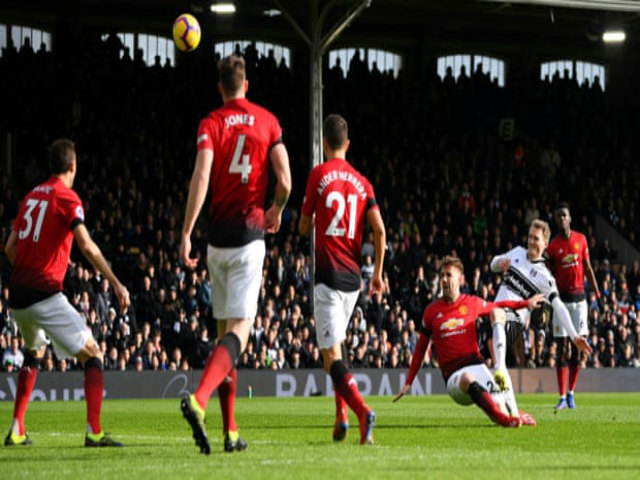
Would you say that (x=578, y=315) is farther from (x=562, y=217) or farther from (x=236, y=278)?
(x=236, y=278)

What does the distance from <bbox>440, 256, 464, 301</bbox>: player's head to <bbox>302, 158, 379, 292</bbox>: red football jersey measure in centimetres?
218

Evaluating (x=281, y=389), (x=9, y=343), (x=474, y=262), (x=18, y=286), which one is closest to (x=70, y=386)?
(x=9, y=343)

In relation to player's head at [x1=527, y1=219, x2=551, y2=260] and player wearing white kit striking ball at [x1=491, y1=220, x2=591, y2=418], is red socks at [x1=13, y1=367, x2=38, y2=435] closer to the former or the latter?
player wearing white kit striking ball at [x1=491, y1=220, x2=591, y2=418]

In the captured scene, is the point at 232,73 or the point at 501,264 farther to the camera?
the point at 501,264

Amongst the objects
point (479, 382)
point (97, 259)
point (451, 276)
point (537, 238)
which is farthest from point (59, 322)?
point (537, 238)

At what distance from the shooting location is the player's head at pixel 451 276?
40.6ft

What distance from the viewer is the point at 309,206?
1030 cm

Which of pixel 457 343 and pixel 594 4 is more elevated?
pixel 594 4

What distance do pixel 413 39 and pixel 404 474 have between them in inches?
1458

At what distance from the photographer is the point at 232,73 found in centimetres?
916

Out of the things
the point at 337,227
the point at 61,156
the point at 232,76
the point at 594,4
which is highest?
the point at 594,4

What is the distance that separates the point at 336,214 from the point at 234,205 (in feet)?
4.55

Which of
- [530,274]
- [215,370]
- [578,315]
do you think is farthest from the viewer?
[578,315]

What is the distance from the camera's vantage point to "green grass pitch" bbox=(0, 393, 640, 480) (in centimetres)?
783
